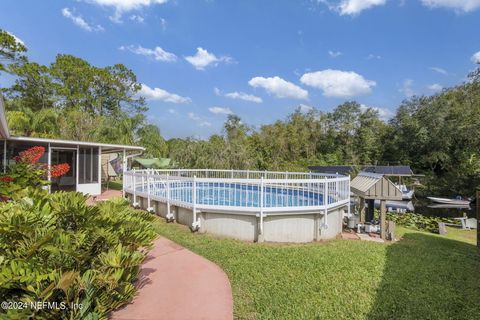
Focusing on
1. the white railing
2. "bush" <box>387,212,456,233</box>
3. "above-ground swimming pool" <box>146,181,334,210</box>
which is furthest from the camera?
"bush" <box>387,212,456,233</box>

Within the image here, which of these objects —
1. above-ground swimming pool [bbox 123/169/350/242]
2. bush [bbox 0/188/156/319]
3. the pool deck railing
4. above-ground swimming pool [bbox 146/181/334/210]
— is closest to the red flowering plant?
the pool deck railing

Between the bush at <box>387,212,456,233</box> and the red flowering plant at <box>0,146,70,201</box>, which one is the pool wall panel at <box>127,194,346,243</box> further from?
the bush at <box>387,212,456,233</box>

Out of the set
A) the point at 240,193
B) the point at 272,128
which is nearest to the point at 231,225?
the point at 240,193

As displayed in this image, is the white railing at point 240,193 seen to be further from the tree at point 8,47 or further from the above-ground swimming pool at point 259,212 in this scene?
the tree at point 8,47

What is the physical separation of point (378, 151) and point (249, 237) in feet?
90.1

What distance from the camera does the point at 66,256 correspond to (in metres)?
3.01

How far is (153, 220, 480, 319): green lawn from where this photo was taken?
144 inches

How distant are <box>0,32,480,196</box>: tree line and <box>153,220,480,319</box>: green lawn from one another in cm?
1297

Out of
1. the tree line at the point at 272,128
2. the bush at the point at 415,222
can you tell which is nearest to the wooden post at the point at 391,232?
the bush at the point at 415,222

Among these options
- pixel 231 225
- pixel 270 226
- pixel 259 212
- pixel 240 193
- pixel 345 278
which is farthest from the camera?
pixel 240 193

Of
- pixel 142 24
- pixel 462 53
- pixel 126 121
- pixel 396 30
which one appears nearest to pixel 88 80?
pixel 126 121

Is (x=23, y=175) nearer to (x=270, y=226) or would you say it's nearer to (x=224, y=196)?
(x=224, y=196)

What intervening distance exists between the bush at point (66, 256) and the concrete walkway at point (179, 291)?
279 mm

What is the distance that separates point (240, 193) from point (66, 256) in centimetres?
501
